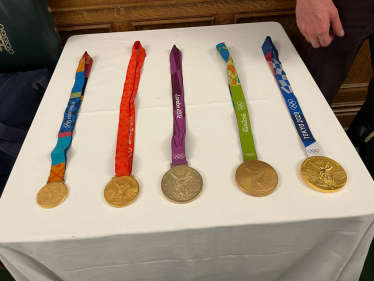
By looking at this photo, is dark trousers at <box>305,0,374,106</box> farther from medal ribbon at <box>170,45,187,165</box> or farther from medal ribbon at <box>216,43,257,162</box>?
medal ribbon at <box>170,45,187,165</box>

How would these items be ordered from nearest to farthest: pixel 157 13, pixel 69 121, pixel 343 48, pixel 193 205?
pixel 193 205, pixel 69 121, pixel 343 48, pixel 157 13

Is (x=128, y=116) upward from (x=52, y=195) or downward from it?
upward

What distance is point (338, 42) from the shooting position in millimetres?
979

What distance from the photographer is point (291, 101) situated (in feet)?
2.56

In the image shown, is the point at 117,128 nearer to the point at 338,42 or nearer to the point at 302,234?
the point at 302,234

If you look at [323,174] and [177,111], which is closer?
[323,174]

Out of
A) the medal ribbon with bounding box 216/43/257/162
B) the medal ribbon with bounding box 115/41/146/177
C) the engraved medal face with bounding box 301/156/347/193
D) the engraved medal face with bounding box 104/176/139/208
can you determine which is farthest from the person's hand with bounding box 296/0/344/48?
the engraved medal face with bounding box 104/176/139/208

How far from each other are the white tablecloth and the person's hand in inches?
4.5

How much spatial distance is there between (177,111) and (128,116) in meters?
0.13

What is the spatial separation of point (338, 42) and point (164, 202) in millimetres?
829

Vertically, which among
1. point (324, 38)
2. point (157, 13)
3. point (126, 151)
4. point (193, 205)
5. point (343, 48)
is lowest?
point (193, 205)

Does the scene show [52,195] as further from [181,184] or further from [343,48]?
[343,48]

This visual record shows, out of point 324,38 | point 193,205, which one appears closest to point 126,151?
point 193,205

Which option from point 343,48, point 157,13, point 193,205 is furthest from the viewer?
point 157,13
